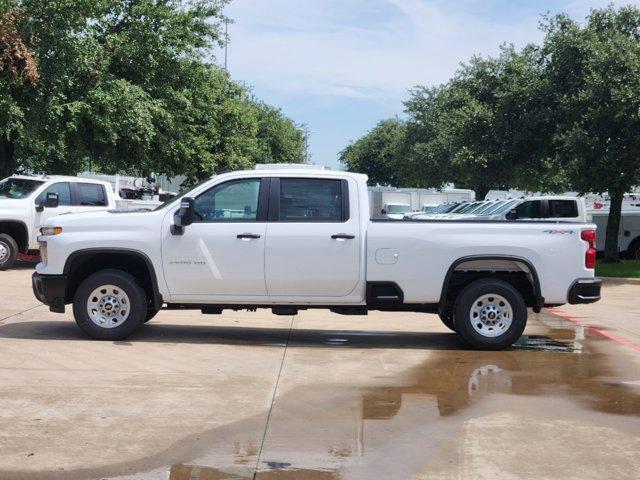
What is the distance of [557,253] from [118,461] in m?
5.96

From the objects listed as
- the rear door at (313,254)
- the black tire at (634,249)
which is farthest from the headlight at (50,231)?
the black tire at (634,249)

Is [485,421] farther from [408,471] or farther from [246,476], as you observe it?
[246,476]

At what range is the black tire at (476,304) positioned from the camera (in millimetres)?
9742

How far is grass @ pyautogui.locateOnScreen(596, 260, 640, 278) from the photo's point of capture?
21.5 meters

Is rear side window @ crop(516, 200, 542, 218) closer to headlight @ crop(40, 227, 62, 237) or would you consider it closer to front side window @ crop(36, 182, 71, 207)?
front side window @ crop(36, 182, 71, 207)

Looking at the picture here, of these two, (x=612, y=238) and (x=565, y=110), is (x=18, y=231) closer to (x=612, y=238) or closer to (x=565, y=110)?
(x=565, y=110)

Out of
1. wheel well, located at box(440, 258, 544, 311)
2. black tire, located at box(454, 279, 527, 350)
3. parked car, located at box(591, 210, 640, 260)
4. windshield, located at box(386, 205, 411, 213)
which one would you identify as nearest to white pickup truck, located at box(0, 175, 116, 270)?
wheel well, located at box(440, 258, 544, 311)

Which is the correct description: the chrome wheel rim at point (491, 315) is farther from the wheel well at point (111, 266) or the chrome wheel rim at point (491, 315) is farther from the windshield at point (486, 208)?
the windshield at point (486, 208)

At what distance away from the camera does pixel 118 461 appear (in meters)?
5.44

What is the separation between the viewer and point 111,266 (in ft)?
32.9

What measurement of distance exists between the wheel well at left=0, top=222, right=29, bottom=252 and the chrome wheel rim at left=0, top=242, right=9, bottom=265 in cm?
33

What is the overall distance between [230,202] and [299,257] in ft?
3.41

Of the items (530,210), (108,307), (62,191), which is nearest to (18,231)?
(62,191)

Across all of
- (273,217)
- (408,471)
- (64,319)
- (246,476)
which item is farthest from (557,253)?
(64,319)
